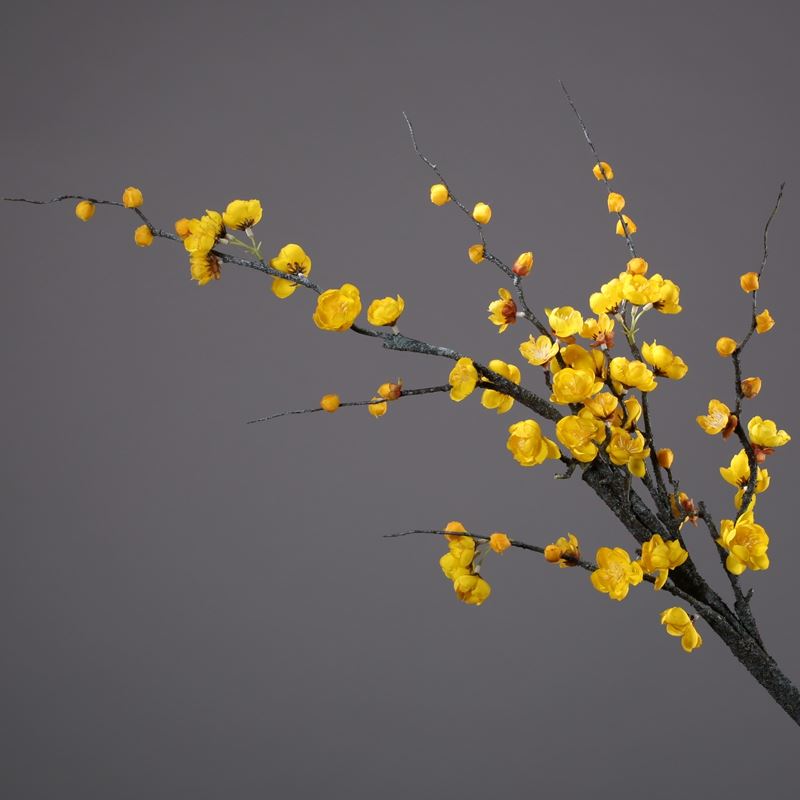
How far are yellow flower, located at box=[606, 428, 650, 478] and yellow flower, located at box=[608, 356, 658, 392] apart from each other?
4cm

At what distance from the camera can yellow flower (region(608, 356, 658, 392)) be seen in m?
0.74

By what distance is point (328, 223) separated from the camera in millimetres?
2328

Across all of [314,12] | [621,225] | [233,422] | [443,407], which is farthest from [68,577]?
[621,225]

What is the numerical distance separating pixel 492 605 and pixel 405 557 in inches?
8.9

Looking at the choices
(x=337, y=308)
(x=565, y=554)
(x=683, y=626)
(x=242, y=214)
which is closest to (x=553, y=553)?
(x=565, y=554)

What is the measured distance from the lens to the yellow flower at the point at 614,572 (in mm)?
724

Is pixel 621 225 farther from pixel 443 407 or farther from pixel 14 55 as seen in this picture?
pixel 14 55

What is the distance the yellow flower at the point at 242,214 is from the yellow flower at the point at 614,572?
0.36m

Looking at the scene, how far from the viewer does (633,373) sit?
0.74m

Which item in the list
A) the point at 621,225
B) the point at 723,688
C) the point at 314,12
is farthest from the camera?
the point at 314,12

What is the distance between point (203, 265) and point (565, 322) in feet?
0.90

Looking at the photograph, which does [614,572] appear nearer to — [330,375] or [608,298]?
[608,298]

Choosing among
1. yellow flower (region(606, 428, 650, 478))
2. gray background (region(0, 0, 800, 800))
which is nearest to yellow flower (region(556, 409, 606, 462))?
yellow flower (region(606, 428, 650, 478))

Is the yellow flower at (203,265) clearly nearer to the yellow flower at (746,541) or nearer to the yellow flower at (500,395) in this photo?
the yellow flower at (500,395)
